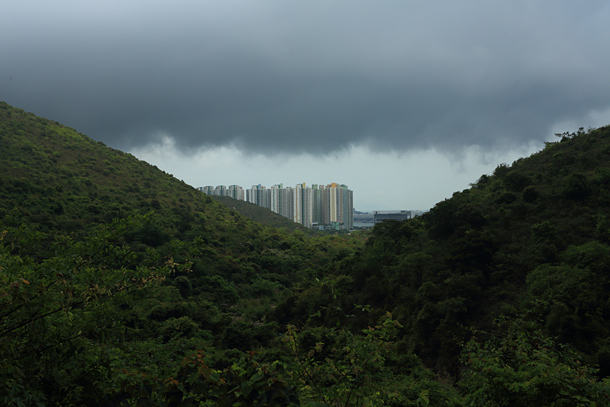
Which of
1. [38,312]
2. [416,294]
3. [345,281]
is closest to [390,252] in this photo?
[345,281]

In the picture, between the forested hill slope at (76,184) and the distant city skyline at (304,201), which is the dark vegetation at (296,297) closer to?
the forested hill slope at (76,184)

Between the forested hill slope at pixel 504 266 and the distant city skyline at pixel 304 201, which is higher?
the distant city skyline at pixel 304 201

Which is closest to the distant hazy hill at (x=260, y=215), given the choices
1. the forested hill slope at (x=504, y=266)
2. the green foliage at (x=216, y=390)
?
the forested hill slope at (x=504, y=266)

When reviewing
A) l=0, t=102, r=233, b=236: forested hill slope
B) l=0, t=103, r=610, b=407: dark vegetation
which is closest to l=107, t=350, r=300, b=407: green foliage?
l=0, t=103, r=610, b=407: dark vegetation

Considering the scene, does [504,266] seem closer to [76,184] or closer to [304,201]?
[76,184]

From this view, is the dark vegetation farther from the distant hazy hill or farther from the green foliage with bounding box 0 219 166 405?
the distant hazy hill

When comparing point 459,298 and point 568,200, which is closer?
point 459,298

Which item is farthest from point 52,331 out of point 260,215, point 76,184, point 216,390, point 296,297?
Result: point 260,215

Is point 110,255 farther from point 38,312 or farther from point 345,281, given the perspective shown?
point 345,281
